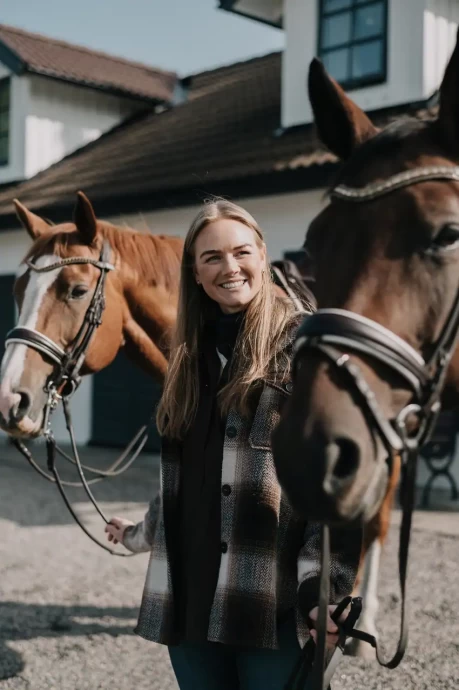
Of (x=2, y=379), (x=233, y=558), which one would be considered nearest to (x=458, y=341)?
(x=233, y=558)

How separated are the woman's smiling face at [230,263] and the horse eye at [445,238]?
577 millimetres

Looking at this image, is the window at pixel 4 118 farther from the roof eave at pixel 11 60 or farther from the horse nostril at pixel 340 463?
the horse nostril at pixel 340 463

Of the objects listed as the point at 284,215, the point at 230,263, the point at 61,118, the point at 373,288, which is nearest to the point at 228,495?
the point at 230,263

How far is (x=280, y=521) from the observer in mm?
1885

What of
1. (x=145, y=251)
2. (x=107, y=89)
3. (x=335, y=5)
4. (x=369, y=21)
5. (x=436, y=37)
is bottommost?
(x=145, y=251)

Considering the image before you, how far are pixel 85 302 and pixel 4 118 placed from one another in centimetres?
998

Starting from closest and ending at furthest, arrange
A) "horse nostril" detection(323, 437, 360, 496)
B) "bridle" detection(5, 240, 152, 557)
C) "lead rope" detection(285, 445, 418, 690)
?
"horse nostril" detection(323, 437, 360, 496)
"lead rope" detection(285, 445, 418, 690)
"bridle" detection(5, 240, 152, 557)

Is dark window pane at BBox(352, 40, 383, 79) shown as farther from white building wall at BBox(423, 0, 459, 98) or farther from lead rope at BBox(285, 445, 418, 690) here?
lead rope at BBox(285, 445, 418, 690)

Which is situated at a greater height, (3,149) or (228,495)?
(3,149)

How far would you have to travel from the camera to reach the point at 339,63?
849cm

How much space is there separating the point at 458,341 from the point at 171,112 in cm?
1200

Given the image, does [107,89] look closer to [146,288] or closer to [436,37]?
[436,37]

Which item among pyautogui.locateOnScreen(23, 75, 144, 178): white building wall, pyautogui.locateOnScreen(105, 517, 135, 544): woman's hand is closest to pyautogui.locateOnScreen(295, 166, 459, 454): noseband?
pyautogui.locateOnScreen(105, 517, 135, 544): woman's hand

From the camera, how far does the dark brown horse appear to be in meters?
1.33
